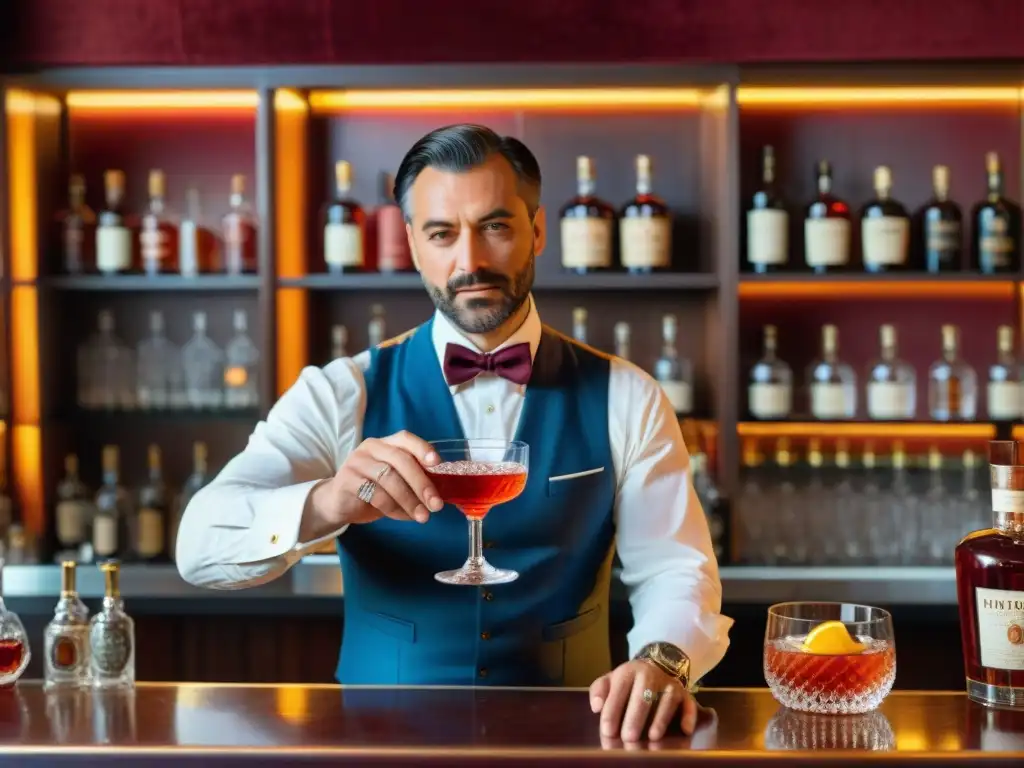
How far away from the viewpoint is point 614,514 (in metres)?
1.95

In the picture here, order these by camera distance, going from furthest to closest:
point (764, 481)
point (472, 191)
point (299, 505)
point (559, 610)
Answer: point (764, 481) < point (559, 610) < point (472, 191) < point (299, 505)

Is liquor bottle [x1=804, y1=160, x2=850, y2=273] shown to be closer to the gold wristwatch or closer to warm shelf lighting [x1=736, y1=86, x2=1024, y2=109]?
warm shelf lighting [x1=736, y1=86, x2=1024, y2=109]

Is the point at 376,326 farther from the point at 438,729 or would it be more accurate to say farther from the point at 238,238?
the point at 438,729

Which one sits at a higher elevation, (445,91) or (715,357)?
(445,91)

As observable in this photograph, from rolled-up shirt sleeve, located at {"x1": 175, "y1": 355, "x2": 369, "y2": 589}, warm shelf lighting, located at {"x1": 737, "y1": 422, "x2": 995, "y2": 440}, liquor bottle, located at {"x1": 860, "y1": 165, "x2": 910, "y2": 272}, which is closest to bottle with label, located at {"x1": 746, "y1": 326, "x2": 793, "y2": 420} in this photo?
warm shelf lighting, located at {"x1": 737, "y1": 422, "x2": 995, "y2": 440}

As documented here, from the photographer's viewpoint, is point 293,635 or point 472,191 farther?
point 293,635

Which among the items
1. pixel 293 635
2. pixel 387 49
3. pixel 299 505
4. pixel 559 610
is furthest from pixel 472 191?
pixel 293 635

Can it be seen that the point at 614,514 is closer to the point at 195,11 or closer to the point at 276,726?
the point at 276,726

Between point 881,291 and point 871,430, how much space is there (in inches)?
15.0

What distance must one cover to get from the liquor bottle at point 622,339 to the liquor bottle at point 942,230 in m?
0.80

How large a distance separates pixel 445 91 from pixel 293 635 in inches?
57.1

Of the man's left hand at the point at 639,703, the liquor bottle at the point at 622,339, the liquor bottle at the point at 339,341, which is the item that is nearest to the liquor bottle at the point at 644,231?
the liquor bottle at the point at 622,339

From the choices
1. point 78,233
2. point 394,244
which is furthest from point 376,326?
point 78,233

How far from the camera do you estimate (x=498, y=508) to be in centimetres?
186
